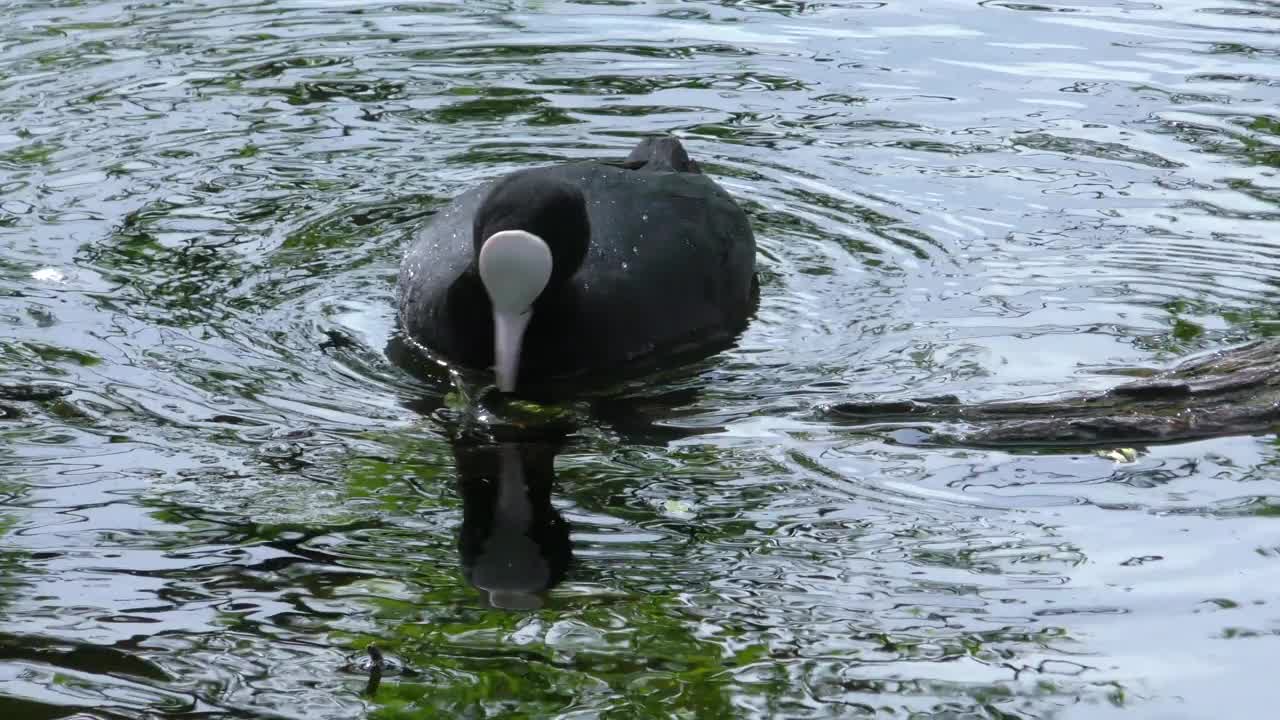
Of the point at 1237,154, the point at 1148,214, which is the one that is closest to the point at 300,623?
the point at 1148,214

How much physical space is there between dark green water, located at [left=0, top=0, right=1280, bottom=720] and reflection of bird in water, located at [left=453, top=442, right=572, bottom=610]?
17mm

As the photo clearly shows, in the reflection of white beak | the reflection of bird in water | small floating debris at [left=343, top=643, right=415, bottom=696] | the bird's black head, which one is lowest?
small floating debris at [left=343, top=643, right=415, bottom=696]

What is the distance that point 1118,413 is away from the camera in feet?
15.8

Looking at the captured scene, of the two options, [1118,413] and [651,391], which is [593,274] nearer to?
[651,391]

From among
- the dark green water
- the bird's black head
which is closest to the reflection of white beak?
the bird's black head

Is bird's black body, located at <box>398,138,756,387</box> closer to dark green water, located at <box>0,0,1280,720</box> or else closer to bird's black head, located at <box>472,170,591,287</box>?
bird's black head, located at <box>472,170,591,287</box>

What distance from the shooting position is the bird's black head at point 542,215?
525 centimetres

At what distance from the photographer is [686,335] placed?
18.7 ft

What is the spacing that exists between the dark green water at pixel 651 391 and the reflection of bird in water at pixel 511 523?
0.02 m

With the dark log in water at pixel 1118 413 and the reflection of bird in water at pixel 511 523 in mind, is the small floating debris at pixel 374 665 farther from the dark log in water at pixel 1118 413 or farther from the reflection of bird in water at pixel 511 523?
the dark log in water at pixel 1118 413

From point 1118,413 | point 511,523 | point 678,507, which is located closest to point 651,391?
point 678,507

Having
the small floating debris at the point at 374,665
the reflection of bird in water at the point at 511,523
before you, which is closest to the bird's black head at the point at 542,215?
the reflection of bird in water at the point at 511,523

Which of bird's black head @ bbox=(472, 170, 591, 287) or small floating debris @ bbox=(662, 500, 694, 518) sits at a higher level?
bird's black head @ bbox=(472, 170, 591, 287)

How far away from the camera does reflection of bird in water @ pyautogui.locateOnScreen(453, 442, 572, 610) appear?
4055 mm
